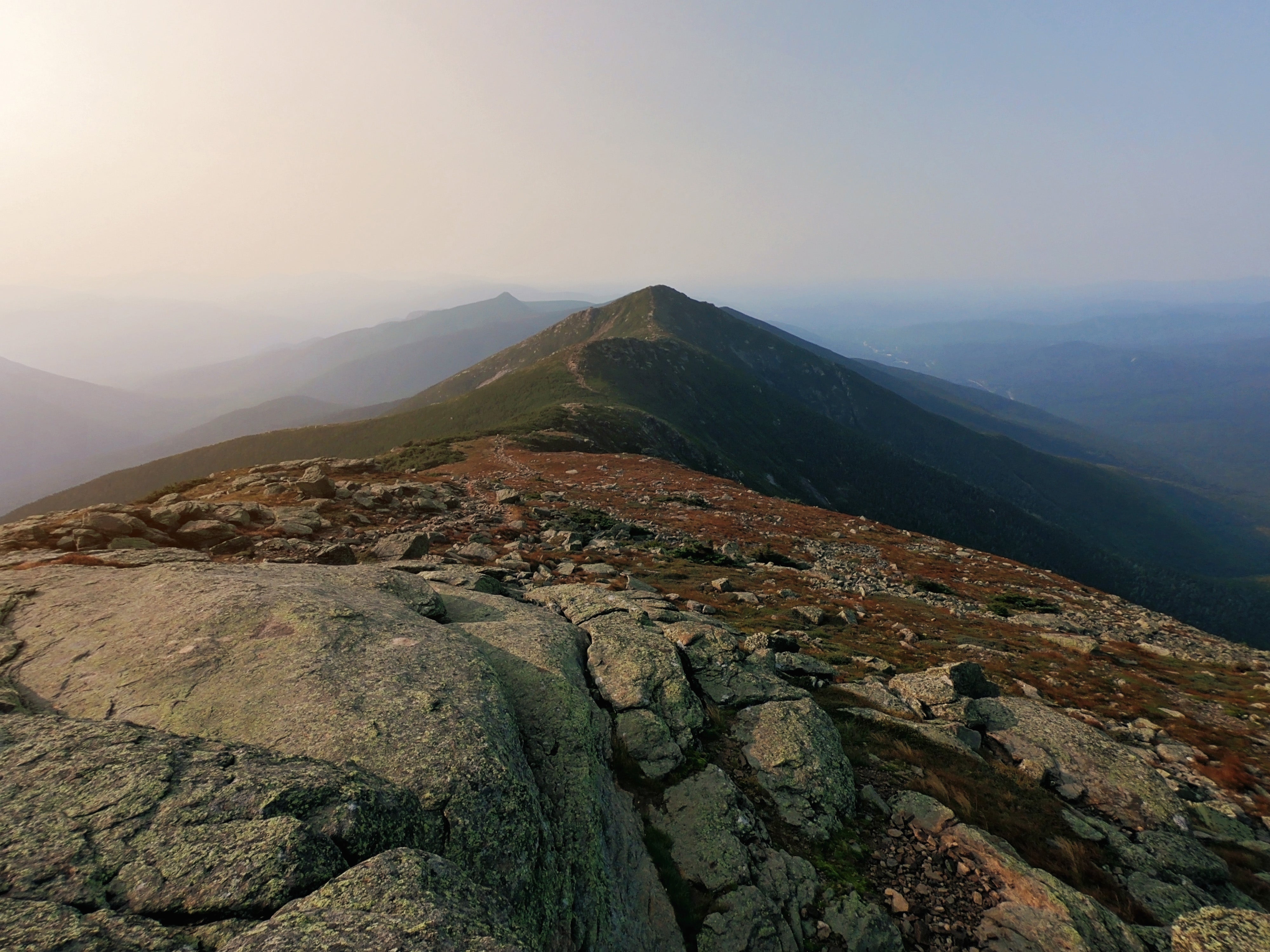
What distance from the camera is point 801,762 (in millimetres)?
11500

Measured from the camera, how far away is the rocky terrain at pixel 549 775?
5.89 meters

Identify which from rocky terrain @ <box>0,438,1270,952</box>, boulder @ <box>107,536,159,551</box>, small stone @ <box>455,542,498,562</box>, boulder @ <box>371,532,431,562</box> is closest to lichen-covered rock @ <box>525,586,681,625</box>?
rocky terrain @ <box>0,438,1270,952</box>

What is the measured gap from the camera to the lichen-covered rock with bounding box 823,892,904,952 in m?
8.65

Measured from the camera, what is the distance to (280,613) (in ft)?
37.6

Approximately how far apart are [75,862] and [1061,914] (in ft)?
48.2

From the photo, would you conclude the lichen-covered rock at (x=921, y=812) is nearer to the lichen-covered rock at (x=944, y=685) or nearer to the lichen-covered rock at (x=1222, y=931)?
the lichen-covered rock at (x=1222, y=931)

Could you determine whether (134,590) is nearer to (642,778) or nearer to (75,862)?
(75,862)

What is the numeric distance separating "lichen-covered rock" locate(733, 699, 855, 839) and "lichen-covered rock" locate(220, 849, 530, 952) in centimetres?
696

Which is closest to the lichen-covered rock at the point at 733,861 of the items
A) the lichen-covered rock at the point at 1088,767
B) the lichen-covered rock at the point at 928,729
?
the lichen-covered rock at the point at 928,729

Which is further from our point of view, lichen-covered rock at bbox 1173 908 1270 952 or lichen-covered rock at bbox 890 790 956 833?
lichen-covered rock at bbox 890 790 956 833

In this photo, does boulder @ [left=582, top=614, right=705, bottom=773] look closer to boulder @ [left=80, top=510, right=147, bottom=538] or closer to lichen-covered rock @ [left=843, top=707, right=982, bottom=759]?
lichen-covered rock @ [left=843, top=707, right=982, bottom=759]

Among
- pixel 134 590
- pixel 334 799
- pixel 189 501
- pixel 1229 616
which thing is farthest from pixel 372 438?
pixel 1229 616

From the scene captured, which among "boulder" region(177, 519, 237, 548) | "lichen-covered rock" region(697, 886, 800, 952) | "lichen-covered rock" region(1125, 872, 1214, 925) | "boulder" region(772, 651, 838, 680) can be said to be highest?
"boulder" region(177, 519, 237, 548)

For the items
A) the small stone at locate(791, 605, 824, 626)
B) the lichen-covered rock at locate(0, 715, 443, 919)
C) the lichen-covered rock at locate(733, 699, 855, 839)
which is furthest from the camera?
the small stone at locate(791, 605, 824, 626)
